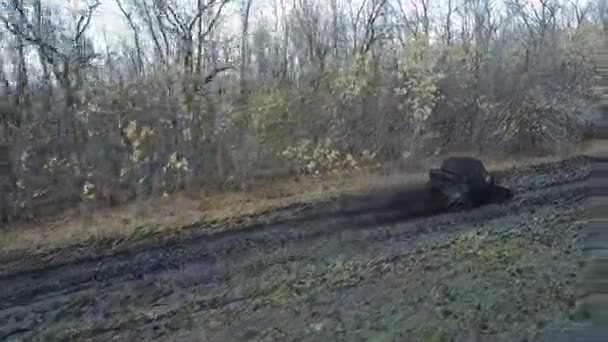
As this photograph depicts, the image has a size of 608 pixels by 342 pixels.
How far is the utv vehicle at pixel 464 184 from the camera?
567cm

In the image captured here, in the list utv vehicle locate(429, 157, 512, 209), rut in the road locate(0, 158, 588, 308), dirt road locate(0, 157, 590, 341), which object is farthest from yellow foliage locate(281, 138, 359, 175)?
utv vehicle locate(429, 157, 512, 209)

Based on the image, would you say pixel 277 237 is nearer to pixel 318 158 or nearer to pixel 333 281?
pixel 333 281

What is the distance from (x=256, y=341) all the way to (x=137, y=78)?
367 cm

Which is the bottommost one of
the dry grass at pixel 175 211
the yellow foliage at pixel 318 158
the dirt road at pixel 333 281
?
the dirt road at pixel 333 281

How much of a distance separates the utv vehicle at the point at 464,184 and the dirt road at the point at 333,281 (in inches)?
5.6

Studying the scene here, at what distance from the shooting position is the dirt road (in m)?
3.22

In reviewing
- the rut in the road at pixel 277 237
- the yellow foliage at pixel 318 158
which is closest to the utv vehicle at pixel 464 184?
the rut in the road at pixel 277 237

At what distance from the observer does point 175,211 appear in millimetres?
5602

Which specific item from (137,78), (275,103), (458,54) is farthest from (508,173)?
(137,78)

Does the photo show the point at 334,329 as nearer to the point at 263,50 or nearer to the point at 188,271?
the point at 188,271

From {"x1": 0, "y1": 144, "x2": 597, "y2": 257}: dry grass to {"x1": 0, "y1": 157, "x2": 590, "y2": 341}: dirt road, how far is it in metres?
0.27

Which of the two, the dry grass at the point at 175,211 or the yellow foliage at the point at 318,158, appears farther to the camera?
the yellow foliage at the point at 318,158

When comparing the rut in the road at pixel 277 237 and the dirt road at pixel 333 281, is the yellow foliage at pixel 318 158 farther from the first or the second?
the rut in the road at pixel 277 237

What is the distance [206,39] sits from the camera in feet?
→ 20.5
